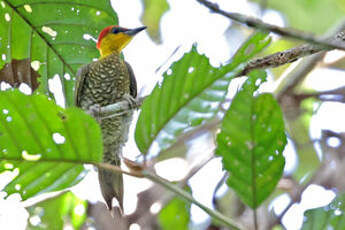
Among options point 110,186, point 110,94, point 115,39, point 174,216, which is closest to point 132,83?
point 110,94

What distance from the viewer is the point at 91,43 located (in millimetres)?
2904

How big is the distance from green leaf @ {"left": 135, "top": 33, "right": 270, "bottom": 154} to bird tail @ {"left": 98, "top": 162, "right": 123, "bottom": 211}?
1786 mm

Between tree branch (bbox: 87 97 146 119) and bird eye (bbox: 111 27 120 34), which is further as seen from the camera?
bird eye (bbox: 111 27 120 34)

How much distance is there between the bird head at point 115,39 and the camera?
3.97 metres

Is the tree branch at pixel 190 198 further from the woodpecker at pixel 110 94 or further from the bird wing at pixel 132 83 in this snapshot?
the bird wing at pixel 132 83

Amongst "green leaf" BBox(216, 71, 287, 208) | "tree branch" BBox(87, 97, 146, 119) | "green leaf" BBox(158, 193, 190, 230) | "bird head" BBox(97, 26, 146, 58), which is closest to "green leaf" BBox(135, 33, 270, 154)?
"green leaf" BBox(216, 71, 287, 208)

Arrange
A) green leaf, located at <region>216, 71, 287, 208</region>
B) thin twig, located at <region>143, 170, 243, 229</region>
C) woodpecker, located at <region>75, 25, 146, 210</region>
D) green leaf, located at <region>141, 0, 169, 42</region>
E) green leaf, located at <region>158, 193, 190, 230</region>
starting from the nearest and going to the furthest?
thin twig, located at <region>143, 170, 243, 229</region>
green leaf, located at <region>216, 71, 287, 208</region>
green leaf, located at <region>158, 193, 190, 230</region>
woodpecker, located at <region>75, 25, 146, 210</region>
green leaf, located at <region>141, 0, 169, 42</region>

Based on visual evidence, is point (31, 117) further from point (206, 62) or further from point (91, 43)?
point (91, 43)

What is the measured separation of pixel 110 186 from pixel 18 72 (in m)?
0.98

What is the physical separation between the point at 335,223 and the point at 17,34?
1.83 meters

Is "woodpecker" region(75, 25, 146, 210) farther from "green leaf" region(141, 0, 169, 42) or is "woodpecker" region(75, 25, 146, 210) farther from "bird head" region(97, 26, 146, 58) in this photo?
"green leaf" region(141, 0, 169, 42)

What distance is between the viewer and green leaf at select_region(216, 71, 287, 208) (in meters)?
1.34

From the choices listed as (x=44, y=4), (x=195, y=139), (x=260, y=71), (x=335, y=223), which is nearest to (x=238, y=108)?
(x=260, y=71)

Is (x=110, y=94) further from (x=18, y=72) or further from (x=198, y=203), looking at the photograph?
(x=198, y=203)
